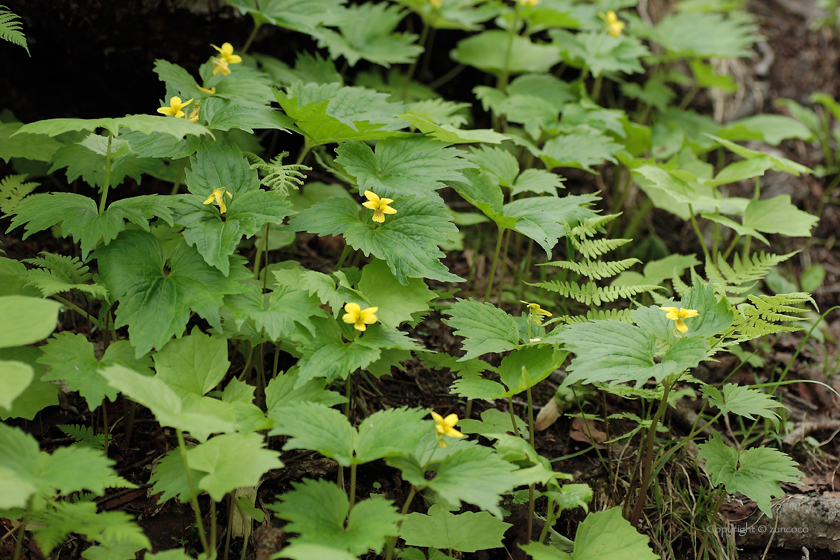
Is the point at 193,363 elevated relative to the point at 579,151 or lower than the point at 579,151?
lower

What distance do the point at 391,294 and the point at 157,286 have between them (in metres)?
0.81

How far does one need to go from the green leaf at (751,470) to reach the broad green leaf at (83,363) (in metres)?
1.98

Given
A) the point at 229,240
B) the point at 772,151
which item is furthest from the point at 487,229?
the point at 772,151

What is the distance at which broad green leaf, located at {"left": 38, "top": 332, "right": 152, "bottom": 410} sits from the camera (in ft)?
5.77

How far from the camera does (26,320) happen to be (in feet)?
5.01

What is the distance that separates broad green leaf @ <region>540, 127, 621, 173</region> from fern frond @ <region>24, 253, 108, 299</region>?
6.80 ft

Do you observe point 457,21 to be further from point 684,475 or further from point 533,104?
point 684,475

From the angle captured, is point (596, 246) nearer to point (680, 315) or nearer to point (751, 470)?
point (680, 315)

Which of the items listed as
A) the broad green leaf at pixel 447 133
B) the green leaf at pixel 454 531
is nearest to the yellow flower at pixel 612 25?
the broad green leaf at pixel 447 133

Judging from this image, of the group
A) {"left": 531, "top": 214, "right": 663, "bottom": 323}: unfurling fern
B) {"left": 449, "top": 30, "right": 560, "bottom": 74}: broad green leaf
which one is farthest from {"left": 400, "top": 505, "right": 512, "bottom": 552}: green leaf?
{"left": 449, "top": 30, "right": 560, "bottom": 74}: broad green leaf

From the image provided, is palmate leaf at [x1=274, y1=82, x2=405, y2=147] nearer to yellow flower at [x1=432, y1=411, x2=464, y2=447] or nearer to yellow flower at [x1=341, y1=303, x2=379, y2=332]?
yellow flower at [x1=341, y1=303, x2=379, y2=332]

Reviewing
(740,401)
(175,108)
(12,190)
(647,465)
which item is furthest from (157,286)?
(740,401)

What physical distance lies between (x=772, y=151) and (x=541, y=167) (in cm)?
206

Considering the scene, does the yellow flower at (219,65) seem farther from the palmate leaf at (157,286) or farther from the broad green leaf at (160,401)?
the broad green leaf at (160,401)
